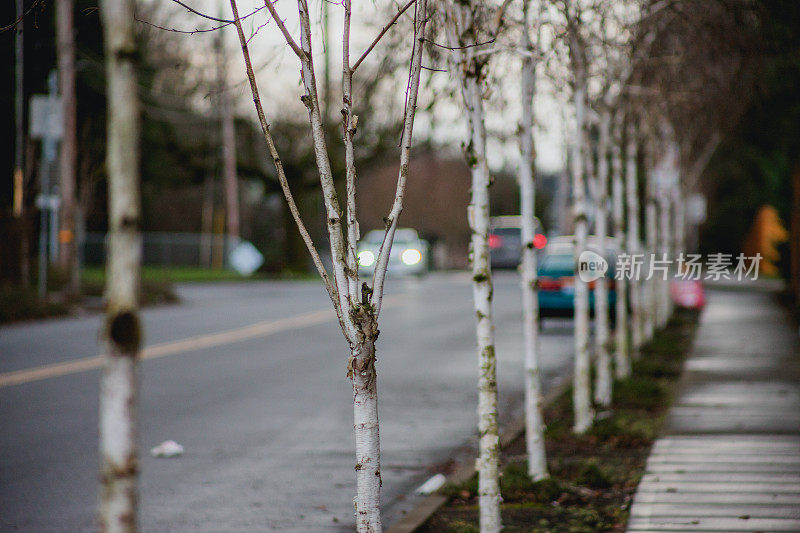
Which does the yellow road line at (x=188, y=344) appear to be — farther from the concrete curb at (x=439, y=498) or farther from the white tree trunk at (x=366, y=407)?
the white tree trunk at (x=366, y=407)

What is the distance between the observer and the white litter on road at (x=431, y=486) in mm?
7414

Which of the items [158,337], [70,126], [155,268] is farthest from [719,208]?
[158,337]

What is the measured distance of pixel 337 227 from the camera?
4.26m

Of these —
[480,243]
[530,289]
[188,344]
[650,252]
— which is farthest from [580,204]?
[650,252]

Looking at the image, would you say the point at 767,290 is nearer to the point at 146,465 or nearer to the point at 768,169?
the point at 768,169

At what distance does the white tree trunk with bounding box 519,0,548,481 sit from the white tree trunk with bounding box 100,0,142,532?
15.7 ft

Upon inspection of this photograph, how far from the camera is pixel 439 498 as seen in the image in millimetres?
6898

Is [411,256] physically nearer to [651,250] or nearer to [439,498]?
[651,250]

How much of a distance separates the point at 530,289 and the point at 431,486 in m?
1.52

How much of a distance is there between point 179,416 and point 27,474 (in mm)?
2569

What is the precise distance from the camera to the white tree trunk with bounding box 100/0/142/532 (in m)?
2.59

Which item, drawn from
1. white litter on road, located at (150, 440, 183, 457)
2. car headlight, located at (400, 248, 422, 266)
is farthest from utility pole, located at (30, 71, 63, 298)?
car headlight, located at (400, 248, 422, 266)

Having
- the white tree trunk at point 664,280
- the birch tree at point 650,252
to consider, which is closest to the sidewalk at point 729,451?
the birch tree at point 650,252

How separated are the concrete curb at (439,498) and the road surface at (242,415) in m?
0.34
